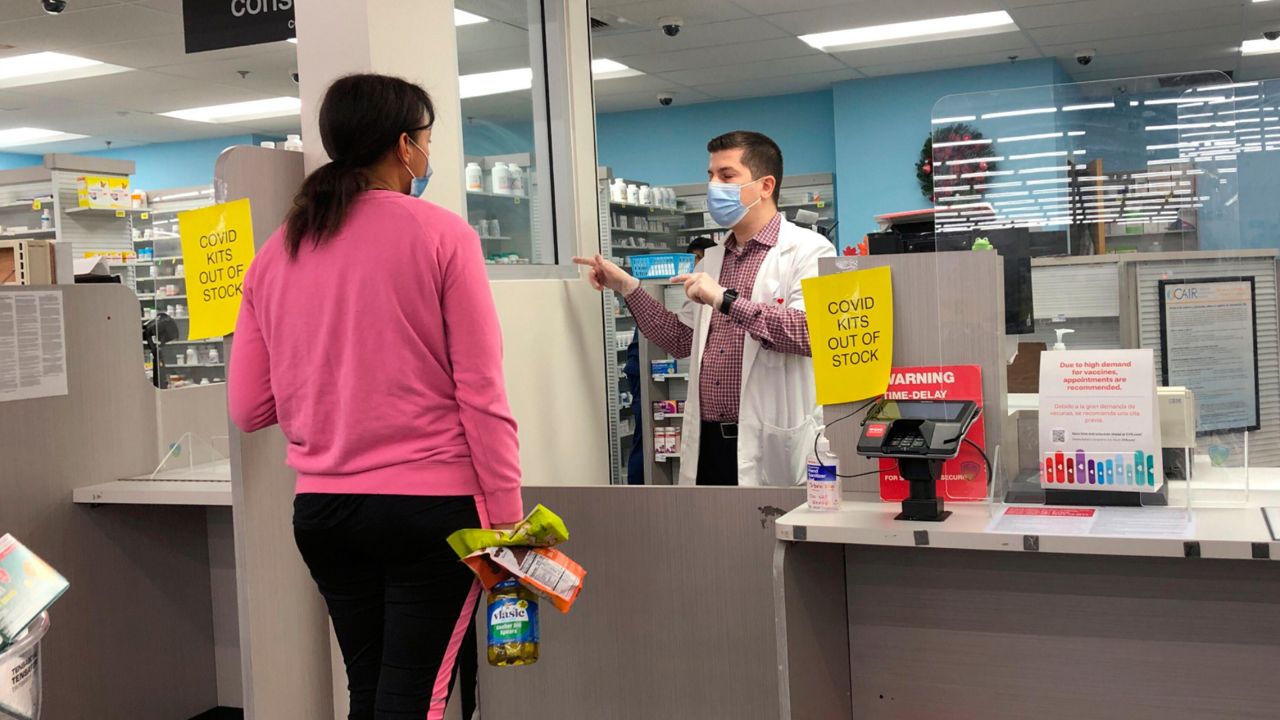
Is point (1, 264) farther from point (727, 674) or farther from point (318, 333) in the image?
point (727, 674)

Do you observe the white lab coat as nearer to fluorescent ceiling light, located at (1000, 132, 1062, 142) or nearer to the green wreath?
the green wreath

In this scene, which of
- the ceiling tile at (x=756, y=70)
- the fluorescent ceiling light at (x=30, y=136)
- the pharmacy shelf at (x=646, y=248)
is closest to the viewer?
the pharmacy shelf at (x=646, y=248)

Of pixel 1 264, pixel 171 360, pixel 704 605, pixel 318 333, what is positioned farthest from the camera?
pixel 171 360

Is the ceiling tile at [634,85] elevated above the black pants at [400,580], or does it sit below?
above

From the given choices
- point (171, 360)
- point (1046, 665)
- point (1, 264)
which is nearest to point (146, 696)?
point (1, 264)

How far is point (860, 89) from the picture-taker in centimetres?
1221

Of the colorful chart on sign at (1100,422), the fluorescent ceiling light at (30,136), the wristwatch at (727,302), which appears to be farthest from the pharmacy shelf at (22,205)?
the colorful chart on sign at (1100,422)

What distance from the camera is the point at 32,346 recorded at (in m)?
3.50

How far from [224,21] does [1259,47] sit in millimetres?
10771

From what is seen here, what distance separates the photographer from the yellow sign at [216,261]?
8.58 ft

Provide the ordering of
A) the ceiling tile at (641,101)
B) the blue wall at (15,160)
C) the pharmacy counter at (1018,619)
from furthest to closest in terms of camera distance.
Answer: the blue wall at (15,160)
the ceiling tile at (641,101)
the pharmacy counter at (1018,619)

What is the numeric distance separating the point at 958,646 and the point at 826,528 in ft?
1.97

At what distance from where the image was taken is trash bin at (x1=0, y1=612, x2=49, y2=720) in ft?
3.72

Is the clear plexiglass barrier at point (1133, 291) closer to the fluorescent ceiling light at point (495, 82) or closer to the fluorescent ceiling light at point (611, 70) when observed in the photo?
the fluorescent ceiling light at point (495, 82)
